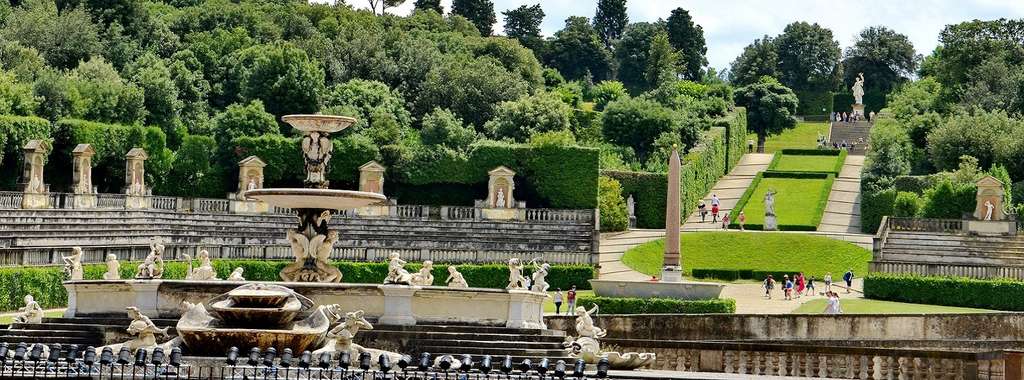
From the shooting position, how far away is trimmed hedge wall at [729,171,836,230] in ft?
260

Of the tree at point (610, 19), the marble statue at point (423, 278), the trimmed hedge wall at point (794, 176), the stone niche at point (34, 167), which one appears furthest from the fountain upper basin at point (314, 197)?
the tree at point (610, 19)

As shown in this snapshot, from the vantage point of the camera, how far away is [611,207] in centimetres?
7862

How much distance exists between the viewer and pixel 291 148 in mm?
77875

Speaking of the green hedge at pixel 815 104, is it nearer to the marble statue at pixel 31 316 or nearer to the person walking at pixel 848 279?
the person walking at pixel 848 279

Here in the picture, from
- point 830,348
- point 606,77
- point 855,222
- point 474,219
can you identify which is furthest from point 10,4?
point 830,348

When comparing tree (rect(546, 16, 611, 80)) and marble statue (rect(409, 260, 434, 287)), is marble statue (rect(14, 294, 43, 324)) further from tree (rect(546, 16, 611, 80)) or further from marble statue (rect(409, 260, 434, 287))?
tree (rect(546, 16, 611, 80))

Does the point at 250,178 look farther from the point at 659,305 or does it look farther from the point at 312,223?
the point at 312,223

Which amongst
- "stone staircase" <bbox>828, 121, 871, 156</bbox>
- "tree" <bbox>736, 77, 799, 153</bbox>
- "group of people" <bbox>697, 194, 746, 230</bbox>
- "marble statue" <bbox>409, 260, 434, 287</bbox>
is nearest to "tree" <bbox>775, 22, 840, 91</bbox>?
"stone staircase" <bbox>828, 121, 871, 156</bbox>

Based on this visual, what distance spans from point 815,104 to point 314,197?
4018 inches

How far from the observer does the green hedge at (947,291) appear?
57.8 meters

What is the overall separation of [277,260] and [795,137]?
63.3m

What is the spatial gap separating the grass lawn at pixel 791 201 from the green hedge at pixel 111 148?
24.2 metres

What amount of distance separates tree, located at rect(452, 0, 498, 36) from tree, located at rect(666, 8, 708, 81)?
45.5 feet

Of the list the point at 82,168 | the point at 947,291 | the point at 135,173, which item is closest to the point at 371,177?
the point at 135,173
